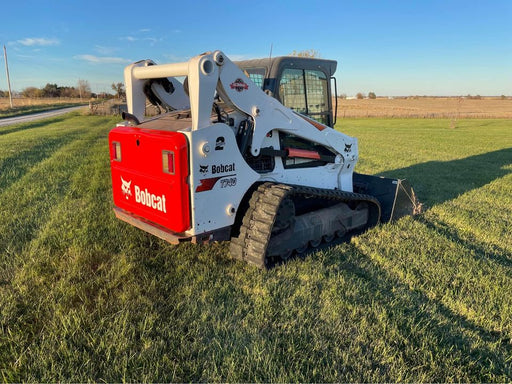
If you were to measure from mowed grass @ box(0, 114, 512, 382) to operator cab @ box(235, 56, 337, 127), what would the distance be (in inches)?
83.0

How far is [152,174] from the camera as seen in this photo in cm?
418

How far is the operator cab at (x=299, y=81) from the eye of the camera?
197 inches

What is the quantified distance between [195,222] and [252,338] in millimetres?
1410

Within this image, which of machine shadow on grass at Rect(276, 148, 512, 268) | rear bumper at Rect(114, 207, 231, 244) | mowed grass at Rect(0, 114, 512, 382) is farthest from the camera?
machine shadow on grass at Rect(276, 148, 512, 268)

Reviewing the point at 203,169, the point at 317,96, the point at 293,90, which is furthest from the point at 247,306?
the point at 317,96

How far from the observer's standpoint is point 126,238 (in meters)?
5.05

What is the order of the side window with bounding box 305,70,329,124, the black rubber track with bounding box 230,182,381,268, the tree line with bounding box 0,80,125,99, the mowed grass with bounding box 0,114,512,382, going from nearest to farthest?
the mowed grass with bounding box 0,114,512,382
the black rubber track with bounding box 230,182,381,268
the side window with bounding box 305,70,329,124
the tree line with bounding box 0,80,125,99

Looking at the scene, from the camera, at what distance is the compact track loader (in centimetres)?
Result: 384

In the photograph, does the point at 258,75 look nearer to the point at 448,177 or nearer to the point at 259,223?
the point at 259,223

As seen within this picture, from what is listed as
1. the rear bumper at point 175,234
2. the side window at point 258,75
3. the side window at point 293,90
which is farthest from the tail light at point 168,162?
the side window at point 293,90

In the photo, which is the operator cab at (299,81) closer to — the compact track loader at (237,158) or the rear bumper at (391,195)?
the compact track loader at (237,158)

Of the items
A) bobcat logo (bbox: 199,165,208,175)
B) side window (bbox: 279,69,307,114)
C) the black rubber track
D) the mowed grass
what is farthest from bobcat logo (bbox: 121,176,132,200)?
side window (bbox: 279,69,307,114)

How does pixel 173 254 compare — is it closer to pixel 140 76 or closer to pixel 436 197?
pixel 140 76

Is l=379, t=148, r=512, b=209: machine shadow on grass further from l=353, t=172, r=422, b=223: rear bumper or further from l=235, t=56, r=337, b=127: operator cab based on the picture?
l=235, t=56, r=337, b=127: operator cab
